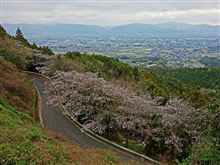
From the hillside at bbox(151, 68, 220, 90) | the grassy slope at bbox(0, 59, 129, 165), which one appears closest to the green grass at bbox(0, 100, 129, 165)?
the grassy slope at bbox(0, 59, 129, 165)

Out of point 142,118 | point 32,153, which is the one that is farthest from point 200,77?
point 32,153

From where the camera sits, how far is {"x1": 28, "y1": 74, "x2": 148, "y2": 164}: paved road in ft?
61.1

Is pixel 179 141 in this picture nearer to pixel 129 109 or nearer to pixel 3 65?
pixel 129 109

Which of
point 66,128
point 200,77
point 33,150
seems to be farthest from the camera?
point 200,77

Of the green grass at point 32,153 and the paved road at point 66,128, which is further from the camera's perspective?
the paved road at point 66,128

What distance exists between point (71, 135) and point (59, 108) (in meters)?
5.11

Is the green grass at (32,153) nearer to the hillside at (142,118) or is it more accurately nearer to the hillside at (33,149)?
the hillside at (33,149)

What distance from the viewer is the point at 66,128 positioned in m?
21.2

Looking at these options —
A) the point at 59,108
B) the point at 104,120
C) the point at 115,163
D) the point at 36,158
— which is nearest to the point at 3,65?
the point at 59,108

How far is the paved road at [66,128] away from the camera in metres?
18.6

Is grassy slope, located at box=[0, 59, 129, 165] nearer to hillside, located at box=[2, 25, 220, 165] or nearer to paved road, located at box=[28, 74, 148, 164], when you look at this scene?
paved road, located at box=[28, 74, 148, 164]

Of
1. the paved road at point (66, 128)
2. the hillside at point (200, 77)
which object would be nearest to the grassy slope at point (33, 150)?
the paved road at point (66, 128)

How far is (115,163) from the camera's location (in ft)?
41.0

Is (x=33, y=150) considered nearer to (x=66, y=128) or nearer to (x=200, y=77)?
(x=66, y=128)
